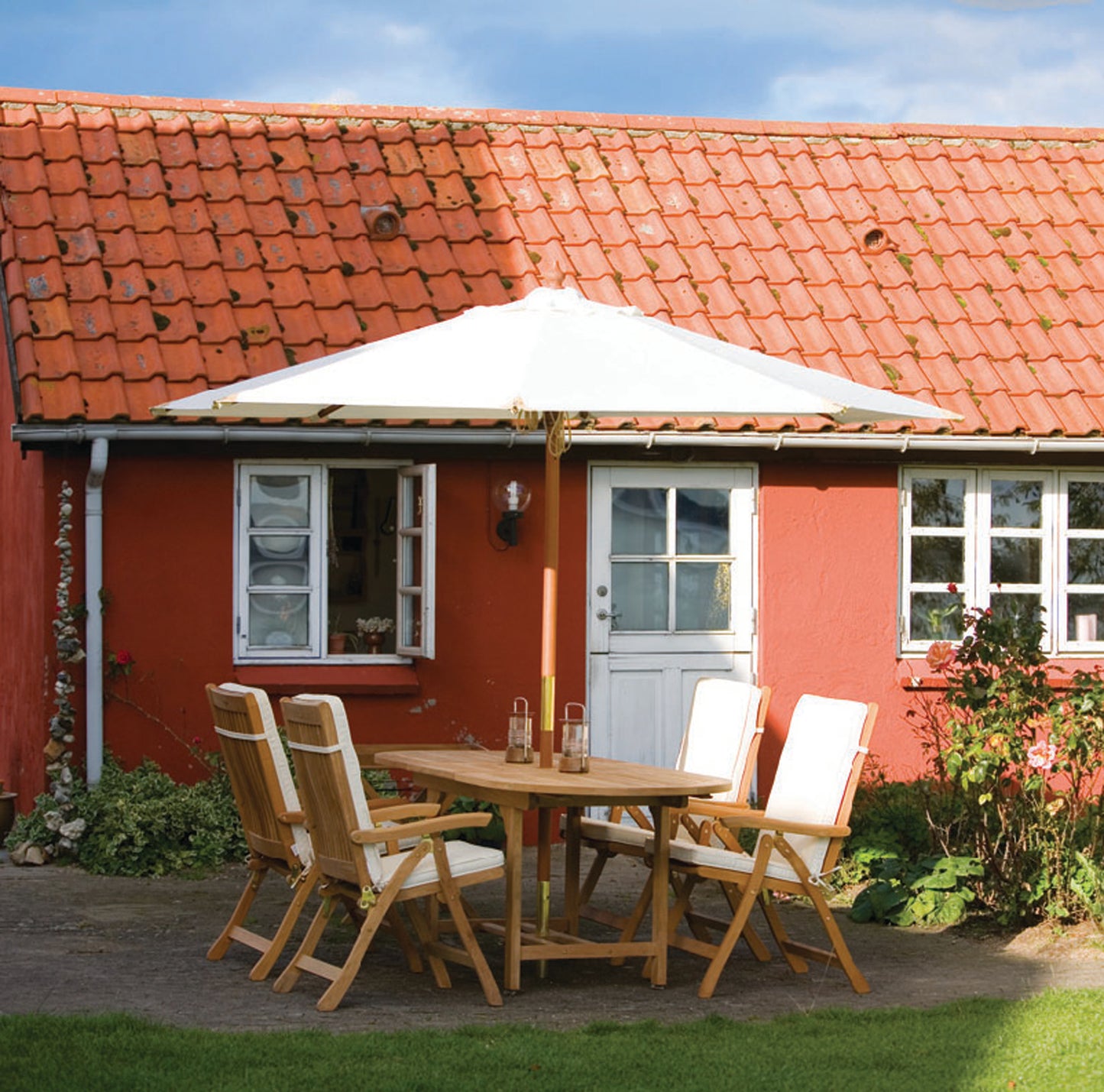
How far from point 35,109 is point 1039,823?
811cm

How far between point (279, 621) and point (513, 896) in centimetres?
385

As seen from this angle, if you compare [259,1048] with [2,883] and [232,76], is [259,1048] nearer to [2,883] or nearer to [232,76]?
[2,883]

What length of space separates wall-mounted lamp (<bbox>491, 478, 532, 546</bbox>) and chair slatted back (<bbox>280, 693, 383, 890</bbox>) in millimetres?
3739

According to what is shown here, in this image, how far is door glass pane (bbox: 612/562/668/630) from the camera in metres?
10.9

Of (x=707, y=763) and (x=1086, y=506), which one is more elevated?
(x=1086, y=506)

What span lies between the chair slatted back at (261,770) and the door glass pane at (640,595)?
381 centimetres

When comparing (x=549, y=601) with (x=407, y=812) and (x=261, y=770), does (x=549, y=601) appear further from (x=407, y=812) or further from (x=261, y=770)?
(x=261, y=770)

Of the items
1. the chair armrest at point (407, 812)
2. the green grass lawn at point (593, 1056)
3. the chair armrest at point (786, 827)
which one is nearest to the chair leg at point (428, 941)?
the chair armrest at point (407, 812)

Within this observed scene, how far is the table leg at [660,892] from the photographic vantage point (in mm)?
7238

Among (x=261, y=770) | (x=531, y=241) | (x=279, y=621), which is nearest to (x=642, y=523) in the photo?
(x=531, y=241)

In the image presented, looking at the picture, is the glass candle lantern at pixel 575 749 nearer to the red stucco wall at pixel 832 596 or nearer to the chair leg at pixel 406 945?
the chair leg at pixel 406 945

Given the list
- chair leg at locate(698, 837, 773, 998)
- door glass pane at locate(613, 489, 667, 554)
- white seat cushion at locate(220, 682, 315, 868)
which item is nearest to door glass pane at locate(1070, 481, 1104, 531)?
door glass pane at locate(613, 489, 667, 554)

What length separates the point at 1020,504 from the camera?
1133 cm

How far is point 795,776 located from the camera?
7754mm
